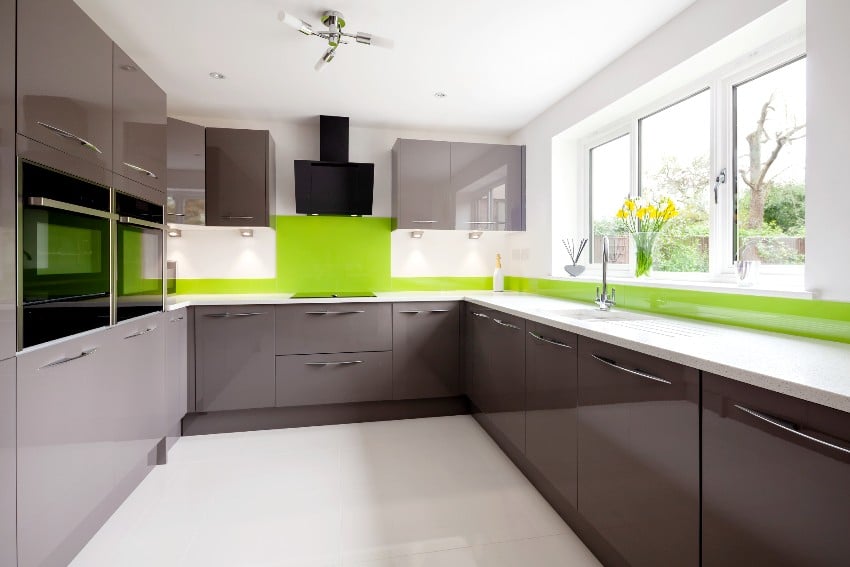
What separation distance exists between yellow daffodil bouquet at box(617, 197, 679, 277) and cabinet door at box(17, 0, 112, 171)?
265 cm

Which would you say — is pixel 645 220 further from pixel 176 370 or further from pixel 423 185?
pixel 176 370

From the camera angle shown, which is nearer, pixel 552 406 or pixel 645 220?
pixel 552 406

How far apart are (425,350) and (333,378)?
706mm

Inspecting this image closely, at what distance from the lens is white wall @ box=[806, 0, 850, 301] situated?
151 centimetres

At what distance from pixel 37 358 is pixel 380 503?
1534mm

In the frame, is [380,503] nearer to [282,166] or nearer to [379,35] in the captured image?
[379,35]

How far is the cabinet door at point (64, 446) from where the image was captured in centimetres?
145

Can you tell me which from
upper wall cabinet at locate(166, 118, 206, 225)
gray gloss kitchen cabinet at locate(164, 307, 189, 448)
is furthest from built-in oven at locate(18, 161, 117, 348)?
upper wall cabinet at locate(166, 118, 206, 225)

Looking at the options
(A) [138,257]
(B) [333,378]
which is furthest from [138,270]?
(B) [333,378]

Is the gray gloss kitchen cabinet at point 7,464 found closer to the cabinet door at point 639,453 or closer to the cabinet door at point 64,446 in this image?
the cabinet door at point 64,446

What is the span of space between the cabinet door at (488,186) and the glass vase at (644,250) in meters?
1.36

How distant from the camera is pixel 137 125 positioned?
2244mm

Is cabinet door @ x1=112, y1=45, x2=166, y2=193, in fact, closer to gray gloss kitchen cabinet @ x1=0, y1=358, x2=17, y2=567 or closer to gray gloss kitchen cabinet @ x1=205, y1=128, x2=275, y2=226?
gray gloss kitchen cabinet @ x1=205, y1=128, x2=275, y2=226

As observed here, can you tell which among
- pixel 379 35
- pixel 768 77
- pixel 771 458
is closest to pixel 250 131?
pixel 379 35
